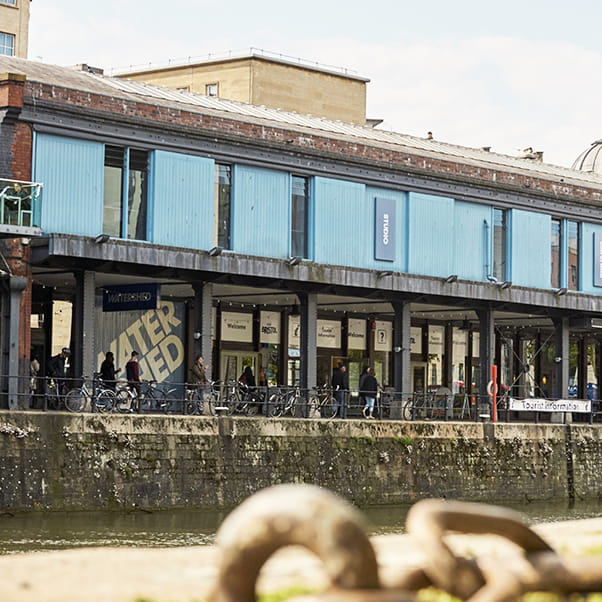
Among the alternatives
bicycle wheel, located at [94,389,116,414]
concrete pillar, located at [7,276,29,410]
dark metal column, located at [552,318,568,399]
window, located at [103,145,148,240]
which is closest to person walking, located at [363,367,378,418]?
window, located at [103,145,148,240]

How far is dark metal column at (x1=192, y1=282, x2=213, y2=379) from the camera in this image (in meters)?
32.3

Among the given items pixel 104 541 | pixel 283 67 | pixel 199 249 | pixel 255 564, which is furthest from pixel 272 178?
pixel 283 67

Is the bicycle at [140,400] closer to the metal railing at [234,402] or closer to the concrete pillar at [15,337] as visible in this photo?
the metal railing at [234,402]

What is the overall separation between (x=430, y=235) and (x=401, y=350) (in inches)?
133

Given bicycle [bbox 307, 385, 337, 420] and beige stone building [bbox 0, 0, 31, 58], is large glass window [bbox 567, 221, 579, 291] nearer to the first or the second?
bicycle [bbox 307, 385, 337, 420]

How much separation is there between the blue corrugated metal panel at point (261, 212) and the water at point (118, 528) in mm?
8121

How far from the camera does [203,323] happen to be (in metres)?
32.5

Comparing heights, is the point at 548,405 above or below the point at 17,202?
below

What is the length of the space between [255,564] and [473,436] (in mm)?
26997

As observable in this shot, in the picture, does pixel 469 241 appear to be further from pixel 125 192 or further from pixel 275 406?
pixel 125 192

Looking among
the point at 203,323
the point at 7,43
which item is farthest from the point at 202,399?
the point at 7,43

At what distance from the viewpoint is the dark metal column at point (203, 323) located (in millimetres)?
32312

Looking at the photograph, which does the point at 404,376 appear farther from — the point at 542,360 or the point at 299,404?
the point at 542,360

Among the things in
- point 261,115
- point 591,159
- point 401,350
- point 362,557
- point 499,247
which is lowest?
point 362,557
